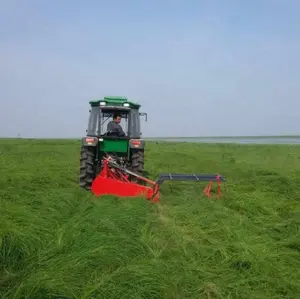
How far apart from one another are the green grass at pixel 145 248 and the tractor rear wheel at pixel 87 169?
1.44 m

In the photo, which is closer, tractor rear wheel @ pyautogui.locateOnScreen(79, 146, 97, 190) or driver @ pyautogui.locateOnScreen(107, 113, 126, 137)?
tractor rear wheel @ pyautogui.locateOnScreen(79, 146, 97, 190)

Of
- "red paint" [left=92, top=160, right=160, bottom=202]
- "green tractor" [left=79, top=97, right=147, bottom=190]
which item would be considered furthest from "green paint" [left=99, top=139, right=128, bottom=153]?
"red paint" [left=92, top=160, right=160, bottom=202]

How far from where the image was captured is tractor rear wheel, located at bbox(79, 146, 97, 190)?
8.38 meters

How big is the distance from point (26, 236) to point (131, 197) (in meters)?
2.93

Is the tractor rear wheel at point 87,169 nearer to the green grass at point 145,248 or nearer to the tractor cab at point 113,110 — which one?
the tractor cab at point 113,110

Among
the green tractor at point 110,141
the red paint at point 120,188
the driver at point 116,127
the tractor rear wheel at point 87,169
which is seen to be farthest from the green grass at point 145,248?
the driver at point 116,127

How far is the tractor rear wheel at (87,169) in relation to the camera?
8383 mm

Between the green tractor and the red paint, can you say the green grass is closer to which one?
the red paint

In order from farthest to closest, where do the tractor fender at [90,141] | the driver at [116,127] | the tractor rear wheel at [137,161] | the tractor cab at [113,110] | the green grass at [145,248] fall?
1. the tractor cab at [113,110]
2. the driver at [116,127]
3. the tractor rear wheel at [137,161]
4. the tractor fender at [90,141]
5. the green grass at [145,248]

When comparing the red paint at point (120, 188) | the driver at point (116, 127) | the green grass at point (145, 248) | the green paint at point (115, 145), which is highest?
the driver at point (116, 127)

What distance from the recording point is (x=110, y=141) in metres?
8.58

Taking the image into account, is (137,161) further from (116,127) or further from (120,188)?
(120,188)

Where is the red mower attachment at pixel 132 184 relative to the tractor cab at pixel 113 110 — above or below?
below

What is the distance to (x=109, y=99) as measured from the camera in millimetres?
8922
